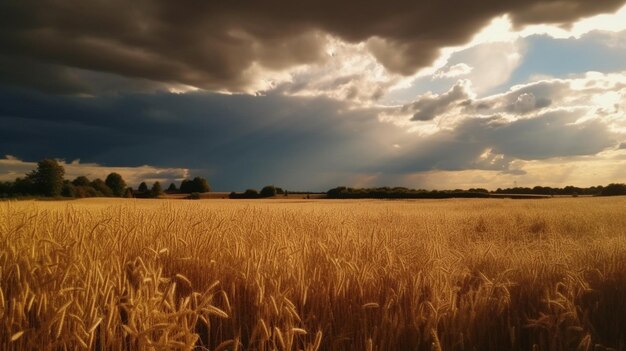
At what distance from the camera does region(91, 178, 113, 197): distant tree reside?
147 ft

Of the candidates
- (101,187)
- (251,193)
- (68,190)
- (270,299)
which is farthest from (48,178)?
(270,299)

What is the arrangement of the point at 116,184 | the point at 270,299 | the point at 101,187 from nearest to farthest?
1. the point at 270,299
2. the point at 101,187
3. the point at 116,184

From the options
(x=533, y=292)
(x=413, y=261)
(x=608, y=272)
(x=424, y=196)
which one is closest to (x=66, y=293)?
(x=413, y=261)

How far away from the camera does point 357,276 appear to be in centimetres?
312

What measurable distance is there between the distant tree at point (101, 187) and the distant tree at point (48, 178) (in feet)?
19.5

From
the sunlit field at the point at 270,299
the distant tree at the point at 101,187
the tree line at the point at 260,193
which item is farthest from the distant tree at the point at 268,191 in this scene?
the sunlit field at the point at 270,299

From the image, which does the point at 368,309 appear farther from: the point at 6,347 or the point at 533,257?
the point at 533,257

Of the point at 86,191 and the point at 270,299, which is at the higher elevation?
the point at 86,191

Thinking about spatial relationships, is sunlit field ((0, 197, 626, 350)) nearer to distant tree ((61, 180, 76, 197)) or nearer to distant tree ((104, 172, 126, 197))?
distant tree ((61, 180, 76, 197))

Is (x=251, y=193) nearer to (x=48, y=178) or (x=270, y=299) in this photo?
(x=48, y=178)

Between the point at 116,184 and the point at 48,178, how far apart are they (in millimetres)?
11044

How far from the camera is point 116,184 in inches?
1921

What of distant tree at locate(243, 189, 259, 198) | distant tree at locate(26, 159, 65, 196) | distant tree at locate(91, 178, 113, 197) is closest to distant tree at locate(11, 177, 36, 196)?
distant tree at locate(26, 159, 65, 196)

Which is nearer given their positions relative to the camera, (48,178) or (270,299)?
(270,299)
